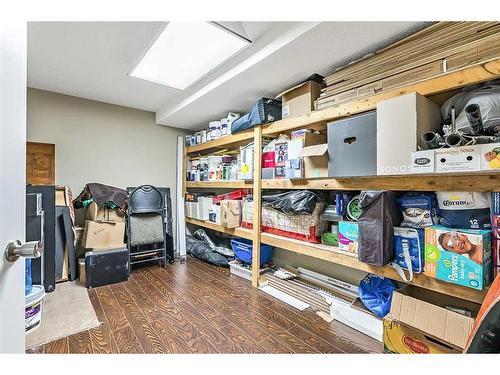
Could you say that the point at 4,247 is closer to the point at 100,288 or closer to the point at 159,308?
the point at 159,308

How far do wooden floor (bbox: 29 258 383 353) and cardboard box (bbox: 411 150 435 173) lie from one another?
4.04 ft

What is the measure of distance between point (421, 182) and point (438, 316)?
0.78m

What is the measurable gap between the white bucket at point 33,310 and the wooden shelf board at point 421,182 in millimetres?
2341

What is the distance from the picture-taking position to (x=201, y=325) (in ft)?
6.16

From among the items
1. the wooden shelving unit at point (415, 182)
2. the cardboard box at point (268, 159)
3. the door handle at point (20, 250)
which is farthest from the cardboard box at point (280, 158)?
the door handle at point (20, 250)

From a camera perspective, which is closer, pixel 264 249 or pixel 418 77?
pixel 418 77

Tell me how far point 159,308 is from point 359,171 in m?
2.07

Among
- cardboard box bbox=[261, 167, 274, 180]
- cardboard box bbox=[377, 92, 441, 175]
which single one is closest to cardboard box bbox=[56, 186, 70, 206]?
cardboard box bbox=[261, 167, 274, 180]

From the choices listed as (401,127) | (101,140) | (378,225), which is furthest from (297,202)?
(101,140)

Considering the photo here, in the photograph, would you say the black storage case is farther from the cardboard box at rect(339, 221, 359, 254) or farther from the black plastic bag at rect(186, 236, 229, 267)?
the cardboard box at rect(339, 221, 359, 254)

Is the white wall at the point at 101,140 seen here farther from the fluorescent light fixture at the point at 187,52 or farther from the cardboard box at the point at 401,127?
the cardboard box at the point at 401,127

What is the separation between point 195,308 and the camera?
7.04ft

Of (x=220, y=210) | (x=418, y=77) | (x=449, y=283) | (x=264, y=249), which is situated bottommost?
(x=264, y=249)
